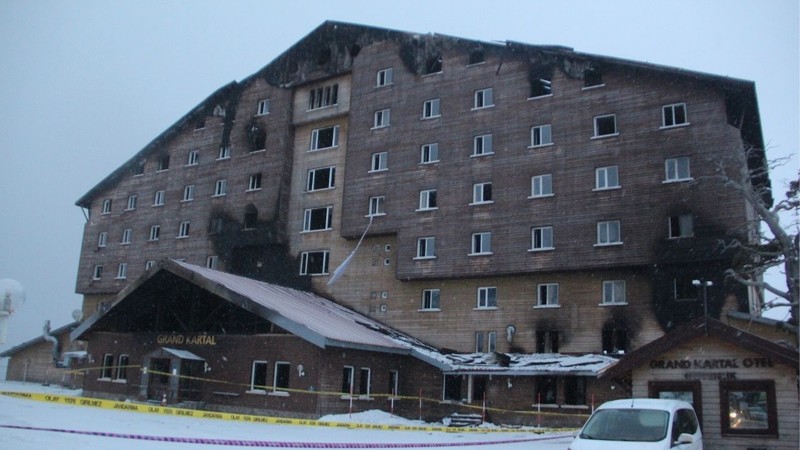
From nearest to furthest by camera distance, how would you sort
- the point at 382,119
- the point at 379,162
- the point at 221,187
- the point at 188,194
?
the point at 379,162 < the point at 382,119 < the point at 221,187 < the point at 188,194

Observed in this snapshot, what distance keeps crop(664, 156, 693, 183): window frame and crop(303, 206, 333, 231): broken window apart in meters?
20.7

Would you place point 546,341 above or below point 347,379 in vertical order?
above

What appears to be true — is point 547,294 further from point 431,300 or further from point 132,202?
point 132,202

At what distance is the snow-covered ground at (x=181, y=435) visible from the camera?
14030 mm

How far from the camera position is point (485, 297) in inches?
1519

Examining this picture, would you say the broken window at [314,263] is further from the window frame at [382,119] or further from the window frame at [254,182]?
the window frame at [382,119]

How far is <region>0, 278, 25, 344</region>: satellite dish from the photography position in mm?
12008

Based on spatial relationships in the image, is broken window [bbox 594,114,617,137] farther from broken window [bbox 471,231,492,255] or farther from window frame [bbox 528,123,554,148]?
broken window [bbox 471,231,492,255]

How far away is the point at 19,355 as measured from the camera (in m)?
56.0

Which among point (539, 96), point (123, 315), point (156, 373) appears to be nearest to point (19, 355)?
point (123, 315)

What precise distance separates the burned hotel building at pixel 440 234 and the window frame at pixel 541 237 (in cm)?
12

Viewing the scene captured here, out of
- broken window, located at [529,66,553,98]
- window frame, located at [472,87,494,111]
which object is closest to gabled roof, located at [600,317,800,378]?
broken window, located at [529,66,553,98]

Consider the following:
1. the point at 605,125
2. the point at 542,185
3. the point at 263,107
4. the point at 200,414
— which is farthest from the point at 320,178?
the point at 200,414

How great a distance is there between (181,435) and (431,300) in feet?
77.8
